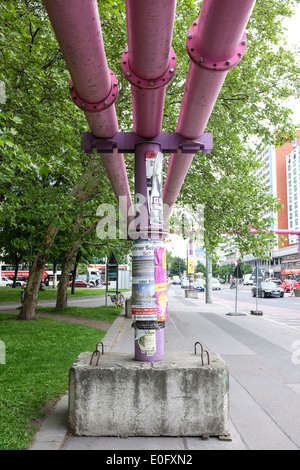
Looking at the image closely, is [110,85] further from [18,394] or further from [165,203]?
[18,394]

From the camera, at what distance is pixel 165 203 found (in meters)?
5.90

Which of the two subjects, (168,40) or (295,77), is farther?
(295,77)

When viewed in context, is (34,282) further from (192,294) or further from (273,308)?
(192,294)

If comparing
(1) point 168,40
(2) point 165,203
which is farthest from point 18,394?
(1) point 168,40

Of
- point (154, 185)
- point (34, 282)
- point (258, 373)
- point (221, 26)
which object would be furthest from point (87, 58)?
point (34, 282)

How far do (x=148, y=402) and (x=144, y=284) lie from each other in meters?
1.15

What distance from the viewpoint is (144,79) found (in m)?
3.02

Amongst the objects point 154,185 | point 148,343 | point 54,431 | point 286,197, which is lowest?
point 54,431

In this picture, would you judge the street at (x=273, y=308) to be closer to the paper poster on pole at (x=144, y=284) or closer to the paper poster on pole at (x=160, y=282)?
the paper poster on pole at (x=160, y=282)

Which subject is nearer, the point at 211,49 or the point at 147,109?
the point at 211,49

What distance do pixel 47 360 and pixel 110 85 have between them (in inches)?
226

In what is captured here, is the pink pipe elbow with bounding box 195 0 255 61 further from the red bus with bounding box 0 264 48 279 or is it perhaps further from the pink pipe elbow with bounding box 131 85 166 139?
the red bus with bounding box 0 264 48 279

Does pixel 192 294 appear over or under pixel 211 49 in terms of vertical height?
under

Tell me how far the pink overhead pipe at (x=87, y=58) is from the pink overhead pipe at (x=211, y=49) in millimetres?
628
